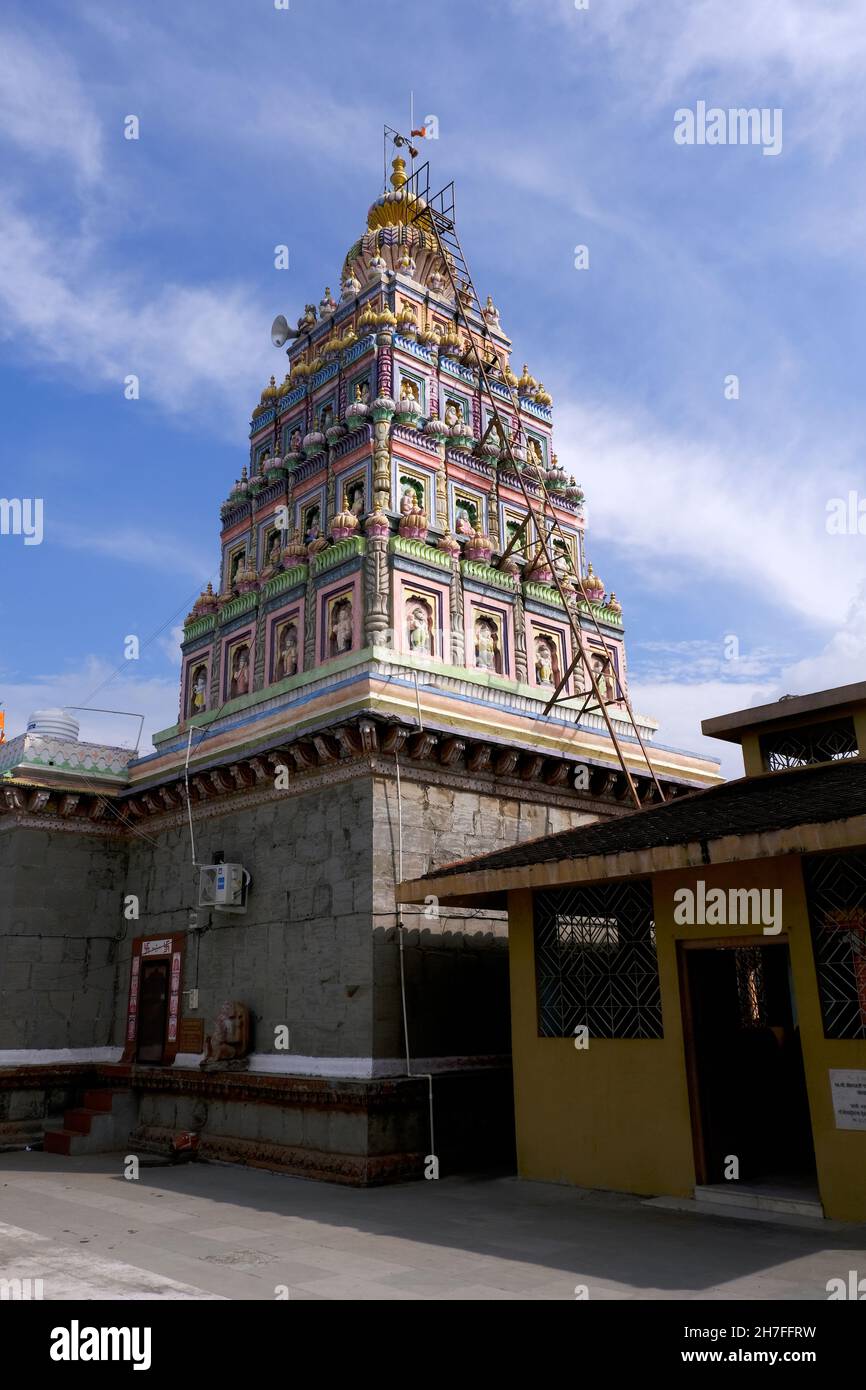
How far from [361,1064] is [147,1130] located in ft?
17.8

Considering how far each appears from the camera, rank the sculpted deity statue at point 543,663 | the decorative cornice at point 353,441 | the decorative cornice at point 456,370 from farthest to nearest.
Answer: the decorative cornice at point 456,370, the sculpted deity statue at point 543,663, the decorative cornice at point 353,441

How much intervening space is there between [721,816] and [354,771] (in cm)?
509

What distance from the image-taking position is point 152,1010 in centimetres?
1672

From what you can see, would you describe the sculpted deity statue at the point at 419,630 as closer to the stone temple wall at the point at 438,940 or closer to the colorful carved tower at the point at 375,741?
the colorful carved tower at the point at 375,741

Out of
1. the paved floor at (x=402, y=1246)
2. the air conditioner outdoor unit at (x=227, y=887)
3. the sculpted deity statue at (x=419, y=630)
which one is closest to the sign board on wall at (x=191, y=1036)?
the air conditioner outdoor unit at (x=227, y=887)

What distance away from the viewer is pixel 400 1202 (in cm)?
1047

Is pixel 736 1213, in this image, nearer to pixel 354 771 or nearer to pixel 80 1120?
pixel 354 771

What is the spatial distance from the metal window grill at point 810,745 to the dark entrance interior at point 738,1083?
2.62 m

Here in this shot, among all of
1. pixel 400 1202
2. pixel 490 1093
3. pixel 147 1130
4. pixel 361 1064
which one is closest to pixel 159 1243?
pixel 400 1202

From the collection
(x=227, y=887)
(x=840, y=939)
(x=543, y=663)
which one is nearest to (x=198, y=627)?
(x=543, y=663)

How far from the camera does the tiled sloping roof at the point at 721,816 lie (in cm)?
911

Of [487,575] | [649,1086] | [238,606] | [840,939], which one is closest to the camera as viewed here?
[840,939]

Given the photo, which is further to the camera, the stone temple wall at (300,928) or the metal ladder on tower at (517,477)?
the metal ladder on tower at (517,477)

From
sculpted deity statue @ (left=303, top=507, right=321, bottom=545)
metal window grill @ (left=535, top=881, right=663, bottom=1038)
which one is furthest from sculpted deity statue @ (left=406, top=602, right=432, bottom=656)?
metal window grill @ (left=535, top=881, right=663, bottom=1038)
